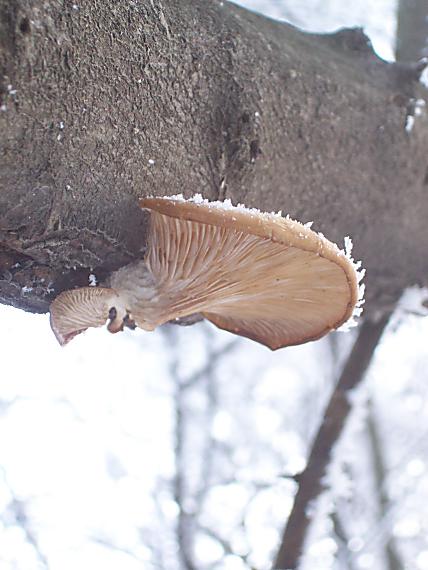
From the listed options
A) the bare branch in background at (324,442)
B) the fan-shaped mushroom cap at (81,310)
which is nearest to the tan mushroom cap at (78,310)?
the fan-shaped mushroom cap at (81,310)

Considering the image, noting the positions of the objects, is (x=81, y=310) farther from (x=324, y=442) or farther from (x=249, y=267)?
(x=324, y=442)

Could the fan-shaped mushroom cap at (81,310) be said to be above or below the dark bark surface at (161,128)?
below

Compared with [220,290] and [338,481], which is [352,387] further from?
[220,290]

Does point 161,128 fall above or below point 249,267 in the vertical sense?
above

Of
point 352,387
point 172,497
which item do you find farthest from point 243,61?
point 172,497

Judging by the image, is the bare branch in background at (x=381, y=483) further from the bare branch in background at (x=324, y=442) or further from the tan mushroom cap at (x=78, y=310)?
the tan mushroom cap at (x=78, y=310)

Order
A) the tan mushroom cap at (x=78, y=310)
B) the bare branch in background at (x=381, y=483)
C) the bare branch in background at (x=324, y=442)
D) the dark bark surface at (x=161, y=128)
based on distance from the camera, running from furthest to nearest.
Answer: the bare branch in background at (x=381, y=483)
the bare branch in background at (x=324, y=442)
the tan mushroom cap at (x=78, y=310)
the dark bark surface at (x=161, y=128)

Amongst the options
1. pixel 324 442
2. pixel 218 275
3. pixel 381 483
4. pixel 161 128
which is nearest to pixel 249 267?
pixel 218 275
